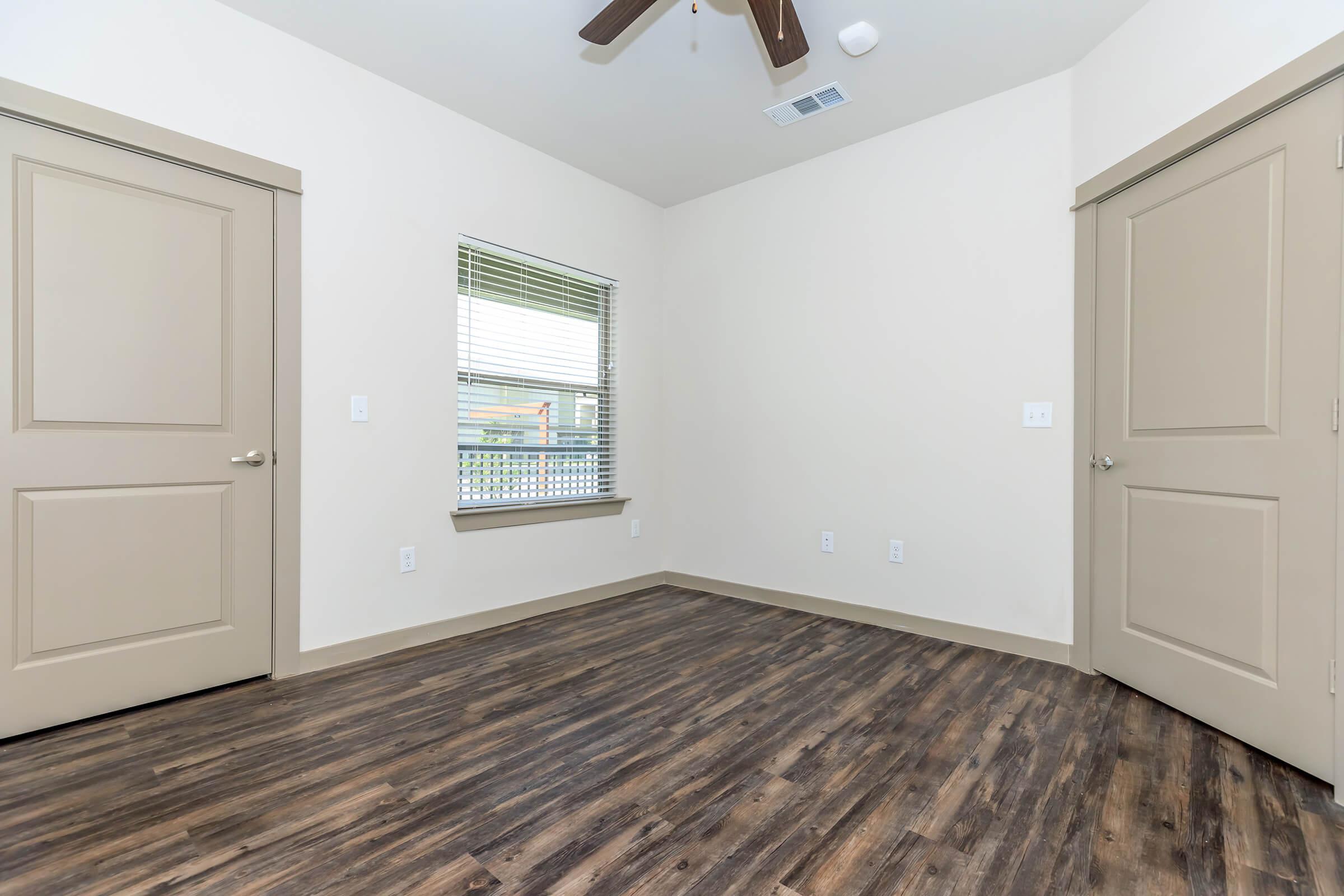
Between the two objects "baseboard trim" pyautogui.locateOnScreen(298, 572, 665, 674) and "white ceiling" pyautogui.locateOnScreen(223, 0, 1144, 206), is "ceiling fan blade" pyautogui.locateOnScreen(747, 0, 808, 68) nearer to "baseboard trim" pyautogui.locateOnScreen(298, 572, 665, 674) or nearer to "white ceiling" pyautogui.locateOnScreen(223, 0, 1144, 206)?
"white ceiling" pyautogui.locateOnScreen(223, 0, 1144, 206)

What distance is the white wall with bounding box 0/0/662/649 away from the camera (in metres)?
2.27

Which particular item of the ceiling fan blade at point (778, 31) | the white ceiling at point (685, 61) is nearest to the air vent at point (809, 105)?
the white ceiling at point (685, 61)

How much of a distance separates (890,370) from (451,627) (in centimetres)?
269

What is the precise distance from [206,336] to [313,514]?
2.66 ft

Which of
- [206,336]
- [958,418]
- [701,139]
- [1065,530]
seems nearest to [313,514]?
[206,336]

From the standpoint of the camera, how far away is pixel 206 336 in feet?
8.00

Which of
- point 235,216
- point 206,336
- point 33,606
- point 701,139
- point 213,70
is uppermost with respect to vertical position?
point 701,139

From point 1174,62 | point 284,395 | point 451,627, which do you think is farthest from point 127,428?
point 1174,62

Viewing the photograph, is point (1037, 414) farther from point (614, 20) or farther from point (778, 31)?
point (614, 20)

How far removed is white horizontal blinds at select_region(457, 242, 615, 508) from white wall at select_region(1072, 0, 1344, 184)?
8.85ft

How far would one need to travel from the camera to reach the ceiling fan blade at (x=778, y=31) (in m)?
2.04

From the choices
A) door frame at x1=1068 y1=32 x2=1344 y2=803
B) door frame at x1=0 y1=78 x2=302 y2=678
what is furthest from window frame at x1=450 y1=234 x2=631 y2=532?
door frame at x1=1068 y1=32 x2=1344 y2=803

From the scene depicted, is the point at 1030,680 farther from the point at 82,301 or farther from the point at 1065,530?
the point at 82,301

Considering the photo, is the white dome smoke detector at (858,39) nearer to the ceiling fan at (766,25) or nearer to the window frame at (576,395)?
the ceiling fan at (766,25)
